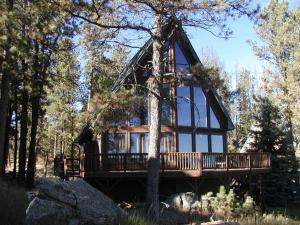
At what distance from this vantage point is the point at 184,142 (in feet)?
86.3

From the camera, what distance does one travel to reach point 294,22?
32906 millimetres

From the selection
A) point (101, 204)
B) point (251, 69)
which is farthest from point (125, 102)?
point (251, 69)

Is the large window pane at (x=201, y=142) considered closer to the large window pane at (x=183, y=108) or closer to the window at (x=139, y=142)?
the large window pane at (x=183, y=108)

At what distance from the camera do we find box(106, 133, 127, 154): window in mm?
25391

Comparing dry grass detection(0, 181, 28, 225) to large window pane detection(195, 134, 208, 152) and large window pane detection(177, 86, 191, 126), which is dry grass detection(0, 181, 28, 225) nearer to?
large window pane detection(177, 86, 191, 126)

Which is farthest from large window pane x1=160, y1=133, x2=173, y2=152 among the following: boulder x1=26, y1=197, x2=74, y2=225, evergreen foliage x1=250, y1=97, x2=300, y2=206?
boulder x1=26, y1=197, x2=74, y2=225

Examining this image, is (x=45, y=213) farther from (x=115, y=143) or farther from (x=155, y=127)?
(x=115, y=143)

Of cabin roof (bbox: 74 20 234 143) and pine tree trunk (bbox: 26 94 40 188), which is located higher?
cabin roof (bbox: 74 20 234 143)

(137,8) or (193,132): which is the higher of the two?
(137,8)

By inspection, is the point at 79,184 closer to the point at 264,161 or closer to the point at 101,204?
the point at 101,204

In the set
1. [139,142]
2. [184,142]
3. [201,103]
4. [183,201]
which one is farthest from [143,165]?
[201,103]

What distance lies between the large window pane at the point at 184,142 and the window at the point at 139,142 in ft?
6.29

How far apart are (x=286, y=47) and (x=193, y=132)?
1168 cm

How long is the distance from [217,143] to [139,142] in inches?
199
